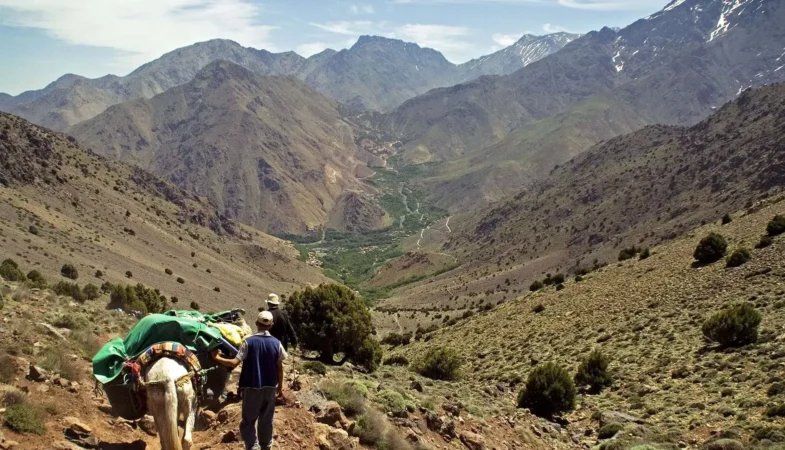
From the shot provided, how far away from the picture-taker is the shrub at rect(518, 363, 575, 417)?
22094 millimetres

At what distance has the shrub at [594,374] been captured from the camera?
25.1 metres

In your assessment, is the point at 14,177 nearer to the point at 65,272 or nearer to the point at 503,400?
the point at 65,272

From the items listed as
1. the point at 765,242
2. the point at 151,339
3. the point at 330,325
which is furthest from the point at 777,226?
the point at 151,339

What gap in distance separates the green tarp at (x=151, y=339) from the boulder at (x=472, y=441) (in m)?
8.33

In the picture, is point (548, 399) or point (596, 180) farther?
point (596, 180)

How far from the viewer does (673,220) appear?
106 metres

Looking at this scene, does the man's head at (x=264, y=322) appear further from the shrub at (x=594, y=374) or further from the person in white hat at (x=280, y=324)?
the shrub at (x=594, y=374)

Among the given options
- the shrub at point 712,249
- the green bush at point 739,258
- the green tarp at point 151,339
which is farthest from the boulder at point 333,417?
the shrub at point 712,249

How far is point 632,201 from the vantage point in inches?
5128

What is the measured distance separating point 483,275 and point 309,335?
96273 mm

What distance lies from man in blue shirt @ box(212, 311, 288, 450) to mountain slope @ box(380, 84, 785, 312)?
81535mm

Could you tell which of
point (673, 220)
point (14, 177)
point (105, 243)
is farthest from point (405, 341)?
point (673, 220)

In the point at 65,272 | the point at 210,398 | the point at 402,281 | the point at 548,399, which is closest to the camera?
the point at 210,398

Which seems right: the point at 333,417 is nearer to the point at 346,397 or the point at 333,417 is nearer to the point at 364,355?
the point at 346,397
